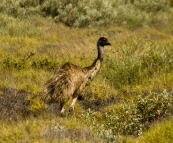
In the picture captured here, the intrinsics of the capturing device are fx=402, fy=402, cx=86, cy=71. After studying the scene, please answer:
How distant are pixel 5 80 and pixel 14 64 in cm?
169

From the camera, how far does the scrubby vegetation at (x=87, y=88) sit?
7.39 meters

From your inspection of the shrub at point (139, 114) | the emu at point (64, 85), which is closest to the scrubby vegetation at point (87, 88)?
the shrub at point (139, 114)

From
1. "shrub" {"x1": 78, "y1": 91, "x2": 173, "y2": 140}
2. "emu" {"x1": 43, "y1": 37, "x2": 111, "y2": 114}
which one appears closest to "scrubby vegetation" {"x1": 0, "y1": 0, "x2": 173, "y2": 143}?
"shrub" {"x1": 78, "y1": 91, "x2": 173, "y2": 140}

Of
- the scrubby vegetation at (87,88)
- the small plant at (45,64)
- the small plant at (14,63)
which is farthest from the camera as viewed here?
the small plant at (45,64)

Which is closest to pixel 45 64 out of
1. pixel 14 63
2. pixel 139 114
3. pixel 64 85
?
pixel 14 63

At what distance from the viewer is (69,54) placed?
50.4ft

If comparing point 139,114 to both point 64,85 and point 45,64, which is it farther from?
point 45,64

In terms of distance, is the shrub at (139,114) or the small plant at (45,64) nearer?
the shrub at (139,114)

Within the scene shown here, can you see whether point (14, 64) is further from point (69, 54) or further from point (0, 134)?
point (0, 134)

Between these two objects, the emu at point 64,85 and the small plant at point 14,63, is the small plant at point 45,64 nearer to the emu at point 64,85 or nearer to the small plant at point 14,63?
Result: the small plant at point 14,63

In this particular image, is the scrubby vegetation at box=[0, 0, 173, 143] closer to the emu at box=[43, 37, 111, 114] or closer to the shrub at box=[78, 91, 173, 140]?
the shrub at box=[78, 91, 173, 140]

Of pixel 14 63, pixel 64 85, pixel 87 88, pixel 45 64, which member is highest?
pixel 64 85

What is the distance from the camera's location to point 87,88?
11773 millimetres

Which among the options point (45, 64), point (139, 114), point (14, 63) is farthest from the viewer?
point (45, 64)
